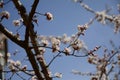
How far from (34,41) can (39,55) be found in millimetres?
365

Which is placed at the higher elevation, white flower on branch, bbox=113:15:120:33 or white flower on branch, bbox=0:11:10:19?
white flower on branch, bbox=113:15:120:33

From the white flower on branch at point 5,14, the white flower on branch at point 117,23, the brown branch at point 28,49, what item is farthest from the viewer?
the white flower on branch at point 117,23

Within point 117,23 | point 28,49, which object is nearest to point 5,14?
point 28,49

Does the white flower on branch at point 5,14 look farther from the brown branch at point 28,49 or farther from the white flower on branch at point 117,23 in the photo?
the white flower on branch at point 117,23

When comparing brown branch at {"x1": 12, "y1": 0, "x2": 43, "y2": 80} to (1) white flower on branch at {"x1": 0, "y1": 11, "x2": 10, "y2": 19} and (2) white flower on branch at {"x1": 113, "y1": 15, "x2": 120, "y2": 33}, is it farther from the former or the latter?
(2) white flower on branch at {"x1": 113, "y1": 15, "x2": 120, "y2": 33}

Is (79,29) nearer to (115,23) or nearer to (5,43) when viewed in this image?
(5,43)

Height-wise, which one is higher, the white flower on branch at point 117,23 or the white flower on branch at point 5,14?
the white flower on branch at point 117,23

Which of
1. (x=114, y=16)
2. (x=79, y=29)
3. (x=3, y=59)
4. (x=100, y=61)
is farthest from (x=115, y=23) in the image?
(x=3, y=59)

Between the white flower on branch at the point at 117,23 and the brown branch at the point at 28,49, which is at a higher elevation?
the white flower on branch at the point at 117,23

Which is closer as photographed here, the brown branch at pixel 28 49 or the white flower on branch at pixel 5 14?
the brown branch at pixel 28 49

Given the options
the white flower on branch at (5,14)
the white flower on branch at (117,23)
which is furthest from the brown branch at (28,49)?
the white flower on branch at (117,23)

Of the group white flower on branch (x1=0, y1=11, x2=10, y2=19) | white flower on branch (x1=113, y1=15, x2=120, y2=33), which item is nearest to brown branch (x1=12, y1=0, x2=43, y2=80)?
white flower on branch (x1=0, y1=11, x2=10, y2=19)

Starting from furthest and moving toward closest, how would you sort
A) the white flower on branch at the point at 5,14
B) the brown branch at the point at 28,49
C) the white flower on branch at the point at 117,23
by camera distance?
the white flower on branch at the point at 117,23
the white flower on branch at the point at 5,14
the brown branch at the point at 28,49

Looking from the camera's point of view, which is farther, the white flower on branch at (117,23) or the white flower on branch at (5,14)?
the white flower on branch at (117,23)
